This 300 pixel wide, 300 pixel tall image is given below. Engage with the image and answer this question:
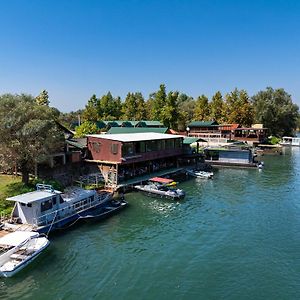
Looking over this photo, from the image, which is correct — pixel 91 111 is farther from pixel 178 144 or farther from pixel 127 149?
pixel 127 149

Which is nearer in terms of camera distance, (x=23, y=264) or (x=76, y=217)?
(x=23, y=264)

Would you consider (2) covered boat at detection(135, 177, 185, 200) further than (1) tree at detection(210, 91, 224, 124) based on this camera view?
No

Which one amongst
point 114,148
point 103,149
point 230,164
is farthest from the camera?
point 230,164

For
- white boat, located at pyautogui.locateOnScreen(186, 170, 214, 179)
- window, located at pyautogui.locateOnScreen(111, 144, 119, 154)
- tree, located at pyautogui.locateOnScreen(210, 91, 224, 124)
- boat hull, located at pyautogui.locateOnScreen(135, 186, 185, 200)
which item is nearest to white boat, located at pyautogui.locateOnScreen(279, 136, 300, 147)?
tree, located at pyautogui.locateOnScreen(210, 91, 224, 124)

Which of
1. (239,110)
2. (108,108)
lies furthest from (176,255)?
(108,108)

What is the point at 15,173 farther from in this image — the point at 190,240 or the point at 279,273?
the point at 279,273

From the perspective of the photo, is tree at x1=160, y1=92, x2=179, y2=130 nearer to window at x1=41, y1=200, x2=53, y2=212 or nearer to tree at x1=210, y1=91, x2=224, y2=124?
tree at x1=210, y1=91, x2=224, y2=124

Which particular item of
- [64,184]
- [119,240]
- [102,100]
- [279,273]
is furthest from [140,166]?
[102,100]
